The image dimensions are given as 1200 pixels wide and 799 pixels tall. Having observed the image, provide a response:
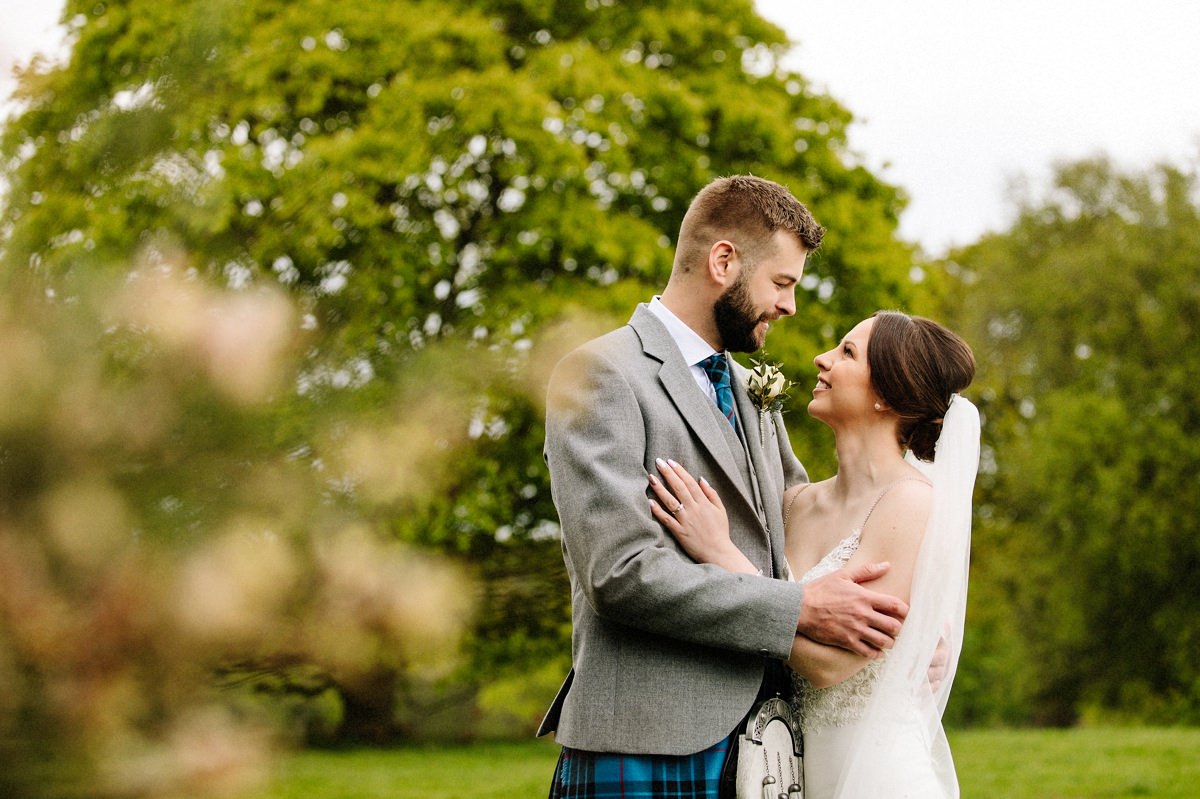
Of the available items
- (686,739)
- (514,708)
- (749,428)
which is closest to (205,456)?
(686,739)

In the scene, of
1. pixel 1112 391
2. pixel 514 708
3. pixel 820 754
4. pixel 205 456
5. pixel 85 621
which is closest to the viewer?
pixel 85 621

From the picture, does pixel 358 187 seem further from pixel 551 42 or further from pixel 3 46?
pixel 551 42

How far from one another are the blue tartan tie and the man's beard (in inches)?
2.2

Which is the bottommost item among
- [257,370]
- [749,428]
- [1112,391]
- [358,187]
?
[1112,391]

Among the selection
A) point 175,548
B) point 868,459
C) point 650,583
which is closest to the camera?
point 175,548

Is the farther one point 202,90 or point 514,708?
point 514,708

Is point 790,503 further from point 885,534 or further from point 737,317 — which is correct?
point 737,317

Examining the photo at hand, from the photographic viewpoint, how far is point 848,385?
3133 millimetres

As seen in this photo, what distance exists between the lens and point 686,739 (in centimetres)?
246

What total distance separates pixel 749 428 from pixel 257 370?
2105 mm

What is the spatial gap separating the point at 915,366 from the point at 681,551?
0.98 m

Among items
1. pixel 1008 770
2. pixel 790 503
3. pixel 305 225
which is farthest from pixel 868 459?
pixel 1008 770

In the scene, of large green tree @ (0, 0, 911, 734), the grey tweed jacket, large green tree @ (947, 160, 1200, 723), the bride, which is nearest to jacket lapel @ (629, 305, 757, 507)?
the grey tweed jacket

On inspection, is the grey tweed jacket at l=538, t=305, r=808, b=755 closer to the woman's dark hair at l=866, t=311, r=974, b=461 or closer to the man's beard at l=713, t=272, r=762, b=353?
the man's beard at l=713, t=272, r=762, b=353
